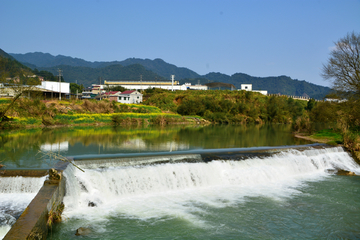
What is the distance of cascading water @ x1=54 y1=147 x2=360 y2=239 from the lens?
9.03m

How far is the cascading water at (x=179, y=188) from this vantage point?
29.6 feet

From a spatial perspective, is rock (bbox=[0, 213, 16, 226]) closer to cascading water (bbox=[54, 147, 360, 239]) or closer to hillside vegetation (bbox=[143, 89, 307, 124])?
cascading water (bbox=[54, 147, 360, 239])

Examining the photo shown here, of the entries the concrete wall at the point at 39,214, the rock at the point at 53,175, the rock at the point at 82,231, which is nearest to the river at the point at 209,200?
the rock at the point at 82,231

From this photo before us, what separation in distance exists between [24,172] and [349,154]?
18039 millimetres

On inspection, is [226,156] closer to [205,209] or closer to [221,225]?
[205,209]

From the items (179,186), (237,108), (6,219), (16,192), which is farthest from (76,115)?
(237,108)

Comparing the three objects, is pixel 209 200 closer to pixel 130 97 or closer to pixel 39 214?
pixel 39 214

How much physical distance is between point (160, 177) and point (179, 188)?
0.88 metres

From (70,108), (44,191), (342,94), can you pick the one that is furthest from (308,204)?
(70,108)

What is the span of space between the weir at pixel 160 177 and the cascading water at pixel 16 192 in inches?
29.4

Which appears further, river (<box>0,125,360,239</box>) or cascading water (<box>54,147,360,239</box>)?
cascading water (<box>54,147,360,239</box>)

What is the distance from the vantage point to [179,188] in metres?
11.8

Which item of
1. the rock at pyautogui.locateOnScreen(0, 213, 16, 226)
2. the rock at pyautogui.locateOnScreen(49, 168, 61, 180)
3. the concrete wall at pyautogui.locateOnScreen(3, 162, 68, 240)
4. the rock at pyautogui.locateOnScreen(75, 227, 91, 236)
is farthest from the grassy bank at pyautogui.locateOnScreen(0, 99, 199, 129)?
the rock at pyautogui.locateOnScreen(75, 227, 91, 236)

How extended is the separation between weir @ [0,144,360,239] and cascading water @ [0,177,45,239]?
29.4 inches
